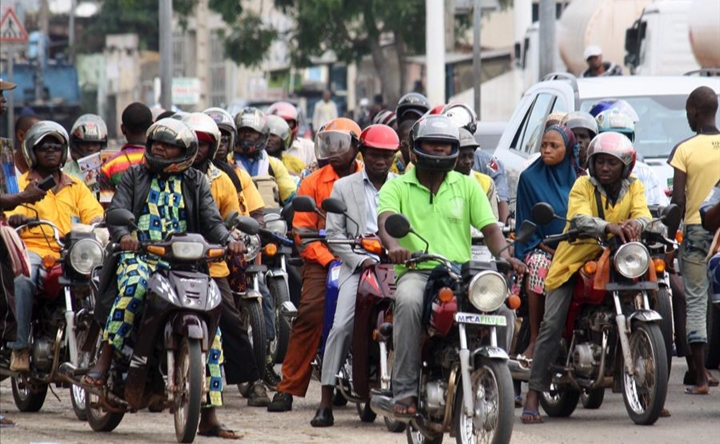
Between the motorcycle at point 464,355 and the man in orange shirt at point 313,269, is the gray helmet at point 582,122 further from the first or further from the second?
the motorcycle at point 464,355

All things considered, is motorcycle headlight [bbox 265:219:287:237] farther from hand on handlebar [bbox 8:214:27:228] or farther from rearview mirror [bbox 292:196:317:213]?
rearview mirror [bbox 292:196:317:213]

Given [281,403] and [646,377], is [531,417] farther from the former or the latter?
[281,403]

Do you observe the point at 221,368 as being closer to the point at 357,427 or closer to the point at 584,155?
the point at 357,427

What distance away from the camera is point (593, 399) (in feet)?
35.4

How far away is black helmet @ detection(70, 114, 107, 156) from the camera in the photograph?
12656mm

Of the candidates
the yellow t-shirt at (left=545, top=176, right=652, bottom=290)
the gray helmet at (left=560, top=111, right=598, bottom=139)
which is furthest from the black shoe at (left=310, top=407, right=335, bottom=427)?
the gray helmet at (left=560, top=111, right=598, bottom=139)

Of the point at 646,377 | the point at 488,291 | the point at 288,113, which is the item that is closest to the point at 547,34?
the point at 288,113

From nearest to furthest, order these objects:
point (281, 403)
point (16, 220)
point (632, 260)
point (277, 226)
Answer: point (632, 260) → point (16, 220) → point (281, 403) → point (277, 226)

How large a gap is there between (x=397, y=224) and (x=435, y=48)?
29.5 metres

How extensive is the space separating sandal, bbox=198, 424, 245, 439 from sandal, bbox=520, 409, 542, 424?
70.6 inches

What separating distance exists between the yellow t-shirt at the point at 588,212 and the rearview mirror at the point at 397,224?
2245mm

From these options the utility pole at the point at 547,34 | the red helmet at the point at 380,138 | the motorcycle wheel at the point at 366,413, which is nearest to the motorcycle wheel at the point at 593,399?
the motorcycle wheel at the point at 366,413

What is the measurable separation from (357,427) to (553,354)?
123 centimetres

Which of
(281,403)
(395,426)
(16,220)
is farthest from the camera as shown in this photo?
(281,403)
